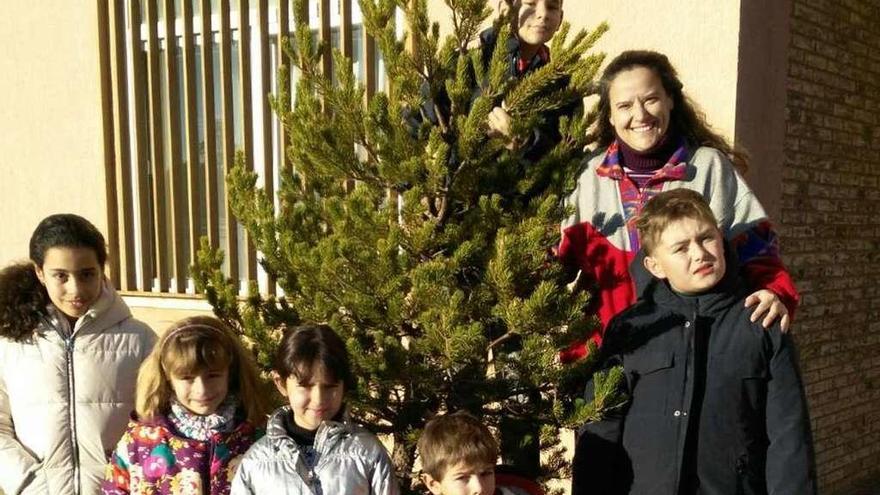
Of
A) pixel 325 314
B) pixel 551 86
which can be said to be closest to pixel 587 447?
pixel 325 314

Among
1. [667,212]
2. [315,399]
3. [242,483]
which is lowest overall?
[242,483]

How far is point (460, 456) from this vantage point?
92.5 inches

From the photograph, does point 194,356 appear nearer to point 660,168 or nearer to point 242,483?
point 242,483

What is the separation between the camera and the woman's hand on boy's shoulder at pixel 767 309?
229cm

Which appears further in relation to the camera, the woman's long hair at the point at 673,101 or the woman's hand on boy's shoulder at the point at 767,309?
the woman's long hair at the point at 673,101

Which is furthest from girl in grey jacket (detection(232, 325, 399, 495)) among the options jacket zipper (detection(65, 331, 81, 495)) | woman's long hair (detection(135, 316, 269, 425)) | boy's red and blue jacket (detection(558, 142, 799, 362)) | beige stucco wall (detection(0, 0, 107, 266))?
beige stucco wall (detection(0, 0, 107, 266))

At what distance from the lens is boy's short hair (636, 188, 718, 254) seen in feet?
7.72

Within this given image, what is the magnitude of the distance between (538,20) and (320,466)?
150cm

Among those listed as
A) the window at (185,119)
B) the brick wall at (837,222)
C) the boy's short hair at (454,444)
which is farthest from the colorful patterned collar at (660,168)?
the window at (185,119)

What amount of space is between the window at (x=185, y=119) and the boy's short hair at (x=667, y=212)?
10.1ft

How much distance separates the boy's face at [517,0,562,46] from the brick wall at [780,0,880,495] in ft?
7.74

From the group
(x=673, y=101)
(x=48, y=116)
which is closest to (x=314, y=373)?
(x=673, y=101)

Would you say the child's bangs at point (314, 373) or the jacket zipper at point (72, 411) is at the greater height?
the child's bangs at point (314, 373)

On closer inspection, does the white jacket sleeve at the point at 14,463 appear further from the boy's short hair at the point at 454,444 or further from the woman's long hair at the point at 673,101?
the woman's long hair at the point at 673,101
